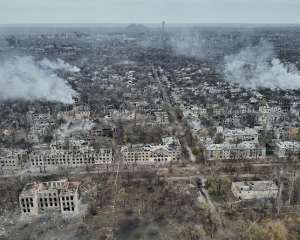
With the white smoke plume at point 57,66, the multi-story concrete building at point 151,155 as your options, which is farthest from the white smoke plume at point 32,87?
the multi-story concrete building at point 151,155

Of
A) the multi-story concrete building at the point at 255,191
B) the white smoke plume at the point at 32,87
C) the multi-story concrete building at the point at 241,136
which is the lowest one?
the multi-story concrete building at the point at 255,191

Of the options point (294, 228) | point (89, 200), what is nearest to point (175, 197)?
point (89, 200)

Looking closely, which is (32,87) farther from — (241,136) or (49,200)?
(241,136)

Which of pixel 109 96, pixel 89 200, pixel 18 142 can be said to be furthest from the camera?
pixel 109 96

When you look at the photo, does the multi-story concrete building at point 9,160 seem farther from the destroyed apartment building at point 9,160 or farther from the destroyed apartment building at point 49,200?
the destroyed apartment building at point 49,200

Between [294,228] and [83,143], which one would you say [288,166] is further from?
[83,143]

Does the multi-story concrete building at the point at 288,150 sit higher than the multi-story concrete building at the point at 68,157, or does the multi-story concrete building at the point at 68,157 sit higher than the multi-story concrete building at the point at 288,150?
the multi-story concrete building at the point at 288,150

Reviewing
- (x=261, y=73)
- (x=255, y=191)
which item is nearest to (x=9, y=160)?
(x=255, y=191)
